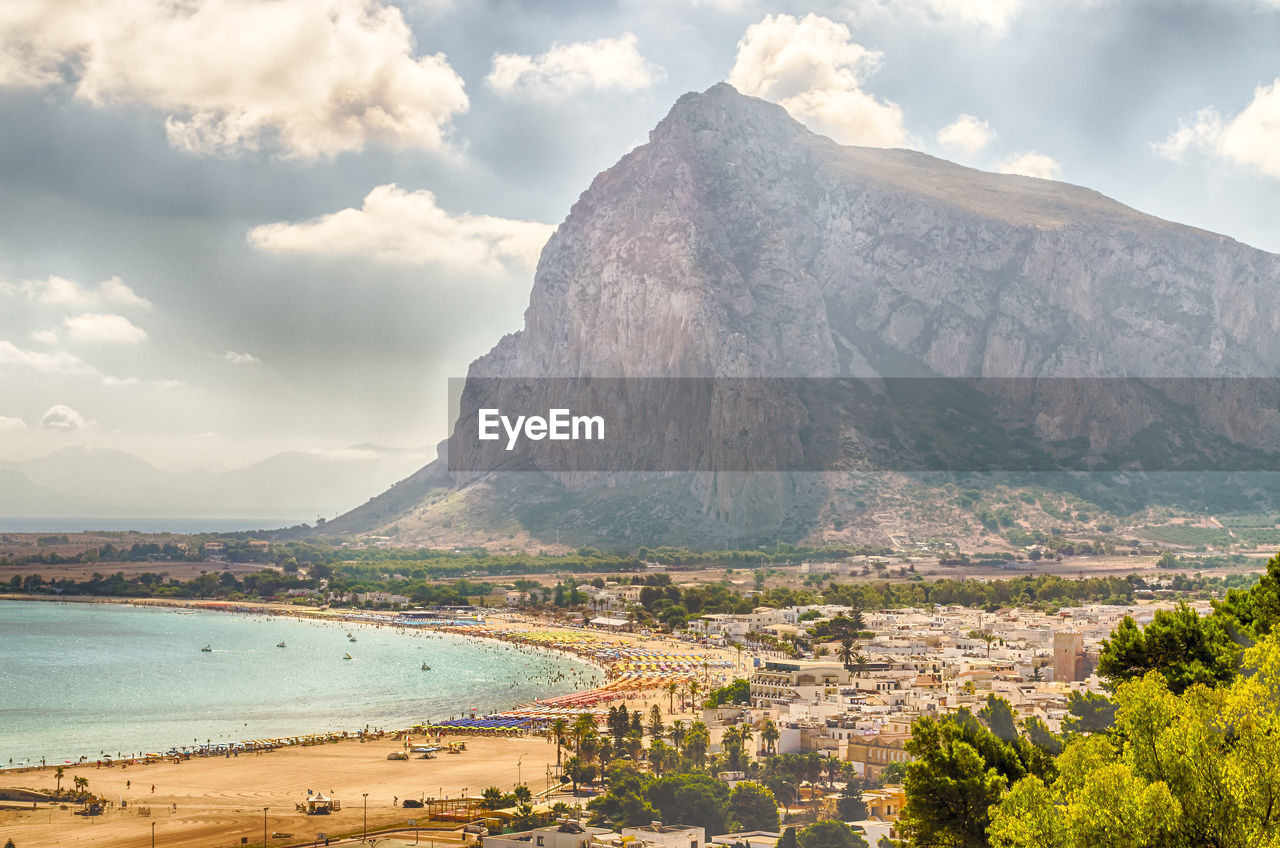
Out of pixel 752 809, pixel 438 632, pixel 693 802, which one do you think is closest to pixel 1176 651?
pixel 752 809

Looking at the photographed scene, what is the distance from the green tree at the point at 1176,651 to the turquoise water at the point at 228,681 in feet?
153

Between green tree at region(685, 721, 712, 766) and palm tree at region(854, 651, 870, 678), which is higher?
palm tree at region(854, 651, 870, 678)

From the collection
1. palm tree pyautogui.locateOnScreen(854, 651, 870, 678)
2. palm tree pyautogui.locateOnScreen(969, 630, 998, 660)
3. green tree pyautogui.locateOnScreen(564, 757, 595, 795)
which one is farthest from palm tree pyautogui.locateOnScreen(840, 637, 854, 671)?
green tree pyautogui.locateOnScreen(564, 757, 595, 795)

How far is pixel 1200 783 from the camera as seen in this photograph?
1275 cm

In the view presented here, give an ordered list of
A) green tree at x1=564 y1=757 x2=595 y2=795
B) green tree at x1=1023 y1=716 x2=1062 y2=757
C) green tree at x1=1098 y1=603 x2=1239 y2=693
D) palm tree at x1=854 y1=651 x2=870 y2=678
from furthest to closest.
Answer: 1. palm tree at x1=854 y1=651 x2=870 y2=678
2. green tree at x1=564 y1=757 x2=595 y2=795
3. green tree at x1=1023 y1=716 x2=1062 y2=757
4. green tree at x1=1098 y1=603 x2=1239 y2=693

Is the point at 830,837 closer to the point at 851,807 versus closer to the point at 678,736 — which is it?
the point at 851,807

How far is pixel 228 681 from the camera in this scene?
8025 cm

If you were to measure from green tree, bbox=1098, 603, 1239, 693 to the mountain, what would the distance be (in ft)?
401

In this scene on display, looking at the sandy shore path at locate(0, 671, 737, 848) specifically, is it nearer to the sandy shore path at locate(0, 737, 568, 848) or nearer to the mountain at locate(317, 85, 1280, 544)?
the sandy shore path at locate(0, 737, 568, 848)

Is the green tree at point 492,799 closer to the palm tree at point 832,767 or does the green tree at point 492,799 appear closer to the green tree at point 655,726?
the green tree at point 655,726

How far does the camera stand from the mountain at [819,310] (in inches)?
6117

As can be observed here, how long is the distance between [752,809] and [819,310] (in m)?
132

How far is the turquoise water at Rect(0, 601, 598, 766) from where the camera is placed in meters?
62.7

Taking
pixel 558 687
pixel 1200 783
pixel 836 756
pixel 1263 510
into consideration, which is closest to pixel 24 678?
pixel 558 687
